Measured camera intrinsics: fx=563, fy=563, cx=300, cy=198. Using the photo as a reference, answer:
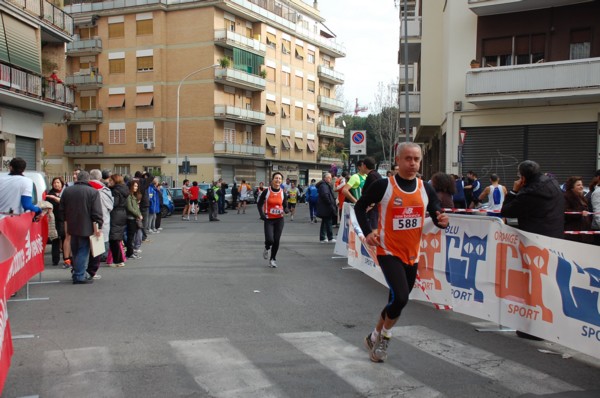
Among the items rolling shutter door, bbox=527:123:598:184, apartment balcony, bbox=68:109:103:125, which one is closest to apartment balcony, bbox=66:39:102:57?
apartment balcony, bbox=68:109:103:125

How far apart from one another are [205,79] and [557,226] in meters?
45.0

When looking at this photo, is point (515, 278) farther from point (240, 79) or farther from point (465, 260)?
point (240, 79)

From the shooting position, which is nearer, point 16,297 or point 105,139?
point 16,297

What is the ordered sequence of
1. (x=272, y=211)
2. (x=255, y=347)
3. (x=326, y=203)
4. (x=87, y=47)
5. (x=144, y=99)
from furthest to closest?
(x=87, y=47) → (x=144, y=99) → (x=326, y=203) → (x=272, y=211) → (x=255, y=347)

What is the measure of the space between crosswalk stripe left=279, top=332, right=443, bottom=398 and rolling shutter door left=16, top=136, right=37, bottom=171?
69.5 feet

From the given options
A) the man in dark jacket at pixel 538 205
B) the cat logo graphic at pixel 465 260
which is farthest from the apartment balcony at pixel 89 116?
the man in dark jacket at pixel 538 205

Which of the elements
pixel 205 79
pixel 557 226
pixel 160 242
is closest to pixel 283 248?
pixel 160 242

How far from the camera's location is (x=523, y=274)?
578 centimetres

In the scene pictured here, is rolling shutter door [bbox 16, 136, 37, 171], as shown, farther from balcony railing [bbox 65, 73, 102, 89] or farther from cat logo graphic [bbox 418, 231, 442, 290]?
balcony railing [bbox 65, 73, 102, 89]

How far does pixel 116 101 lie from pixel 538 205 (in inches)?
1916

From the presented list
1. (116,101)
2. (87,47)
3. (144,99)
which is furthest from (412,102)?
(87,47)

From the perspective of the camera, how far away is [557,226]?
6.30 meters

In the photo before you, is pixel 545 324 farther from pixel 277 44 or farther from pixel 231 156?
pixel 277 44

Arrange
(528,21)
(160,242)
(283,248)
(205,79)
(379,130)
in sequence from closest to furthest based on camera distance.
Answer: (283,248)
(160,242)
(528,21)
(205,79)
(379,130)
